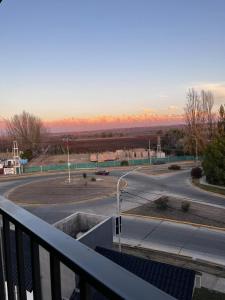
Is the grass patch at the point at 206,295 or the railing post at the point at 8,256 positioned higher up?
the railing post at the point at 8,256

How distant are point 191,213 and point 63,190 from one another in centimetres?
1458

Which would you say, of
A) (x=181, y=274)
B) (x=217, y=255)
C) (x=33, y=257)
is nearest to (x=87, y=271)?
(x=33, y=257)

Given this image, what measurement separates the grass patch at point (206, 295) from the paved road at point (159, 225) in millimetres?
3030

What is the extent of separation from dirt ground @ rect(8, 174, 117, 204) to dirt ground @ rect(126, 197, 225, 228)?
6.59 metres

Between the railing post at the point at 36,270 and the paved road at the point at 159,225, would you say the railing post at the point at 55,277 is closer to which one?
the railing post at the point at 36,270

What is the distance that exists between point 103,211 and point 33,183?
54.3 ft

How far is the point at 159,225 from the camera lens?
2047 cm

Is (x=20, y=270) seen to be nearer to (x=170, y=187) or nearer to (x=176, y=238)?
(x=176, y=238)

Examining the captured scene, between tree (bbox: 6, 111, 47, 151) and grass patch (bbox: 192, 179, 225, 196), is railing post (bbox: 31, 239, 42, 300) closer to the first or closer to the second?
grass patch (bbox: 192, 179, 225, 196)

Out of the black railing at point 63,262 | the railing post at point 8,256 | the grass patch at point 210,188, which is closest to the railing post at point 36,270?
the black railing at point 63,262

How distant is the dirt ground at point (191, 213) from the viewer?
2110cm

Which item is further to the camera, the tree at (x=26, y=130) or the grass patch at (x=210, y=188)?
the tree at (x=26, y=130)

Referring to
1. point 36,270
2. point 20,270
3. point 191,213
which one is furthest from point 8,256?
point 191,213

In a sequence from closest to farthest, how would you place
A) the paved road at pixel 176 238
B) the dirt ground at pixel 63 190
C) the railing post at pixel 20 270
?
the railing post at pixel 20 270 → the paved road at pixel 176 238 → the dirt ground at pixel 63 190
